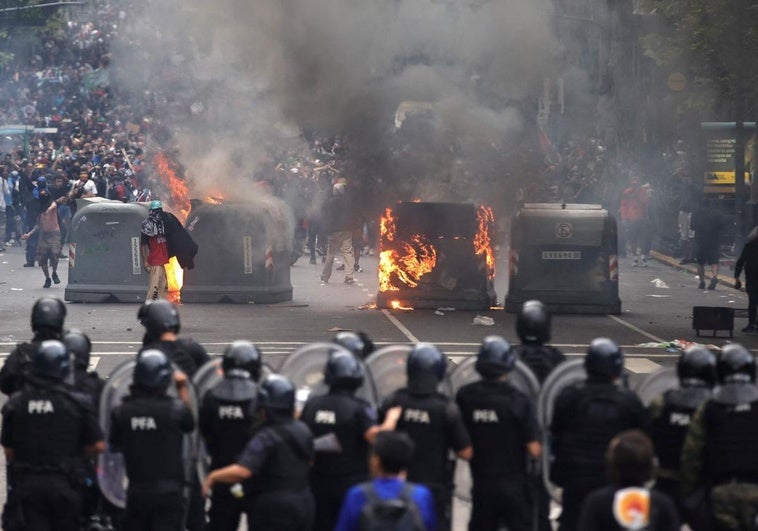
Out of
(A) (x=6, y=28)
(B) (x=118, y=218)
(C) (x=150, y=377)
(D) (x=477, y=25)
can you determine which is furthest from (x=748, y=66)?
(A) (x=6, y=28)

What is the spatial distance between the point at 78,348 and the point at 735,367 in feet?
11.7

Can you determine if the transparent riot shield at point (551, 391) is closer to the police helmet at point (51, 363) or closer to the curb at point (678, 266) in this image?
the police helmet at point (51, 363)

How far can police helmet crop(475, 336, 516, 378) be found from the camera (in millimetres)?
8180

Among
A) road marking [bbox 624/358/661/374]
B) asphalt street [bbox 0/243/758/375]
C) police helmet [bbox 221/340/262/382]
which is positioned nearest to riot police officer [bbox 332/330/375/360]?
police helmet [bbox 221/340/262/382]

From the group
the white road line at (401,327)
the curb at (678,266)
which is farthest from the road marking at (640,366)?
the curb at (678,266)

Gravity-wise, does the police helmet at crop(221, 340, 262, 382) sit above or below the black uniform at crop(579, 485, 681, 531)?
above

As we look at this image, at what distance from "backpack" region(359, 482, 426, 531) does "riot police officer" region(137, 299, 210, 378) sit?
9.57 feet

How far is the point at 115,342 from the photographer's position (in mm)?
18734

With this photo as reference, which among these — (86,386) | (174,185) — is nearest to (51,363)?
(86,386)

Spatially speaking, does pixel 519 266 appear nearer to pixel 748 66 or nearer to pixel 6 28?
pixel 748 66

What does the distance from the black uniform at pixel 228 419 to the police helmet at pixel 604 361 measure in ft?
5.43

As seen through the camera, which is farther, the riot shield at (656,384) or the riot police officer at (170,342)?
the riot police officer at (170,342)

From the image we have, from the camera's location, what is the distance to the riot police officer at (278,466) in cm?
744

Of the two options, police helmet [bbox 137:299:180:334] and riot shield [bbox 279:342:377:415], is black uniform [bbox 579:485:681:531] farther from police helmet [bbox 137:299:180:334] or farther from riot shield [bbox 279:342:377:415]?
police helmet [bbox 137:299:180:334]
